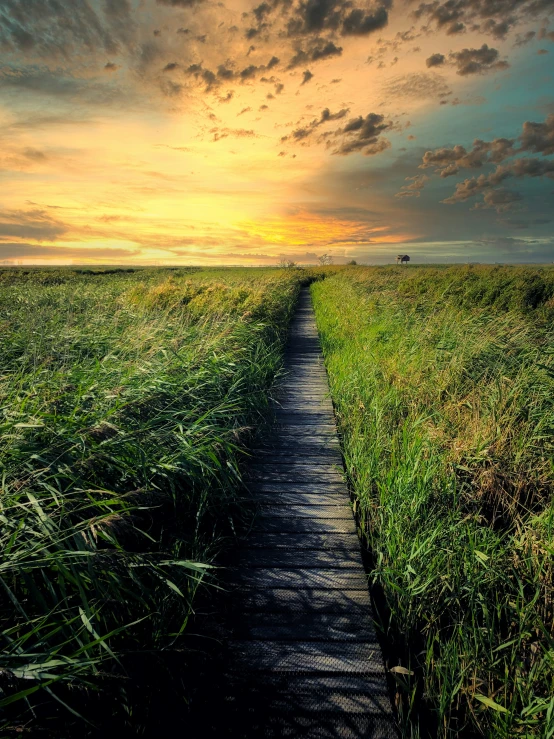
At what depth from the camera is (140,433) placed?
3143 millimetres

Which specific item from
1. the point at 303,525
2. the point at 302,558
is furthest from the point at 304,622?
the point at 303,525

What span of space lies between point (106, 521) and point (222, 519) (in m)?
1.75

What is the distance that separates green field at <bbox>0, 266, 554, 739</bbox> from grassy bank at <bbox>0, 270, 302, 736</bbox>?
0.6 inches

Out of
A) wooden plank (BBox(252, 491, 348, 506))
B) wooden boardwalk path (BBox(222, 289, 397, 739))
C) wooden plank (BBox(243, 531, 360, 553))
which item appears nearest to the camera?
wooden boardwalk path (BBox(222, 289, 397, 739))

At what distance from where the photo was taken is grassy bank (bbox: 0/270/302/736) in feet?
5.65

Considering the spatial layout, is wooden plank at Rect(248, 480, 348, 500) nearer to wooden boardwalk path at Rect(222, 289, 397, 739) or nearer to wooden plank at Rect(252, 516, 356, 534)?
wooden boardwalk path at Rect(222, 289, 397, 739)

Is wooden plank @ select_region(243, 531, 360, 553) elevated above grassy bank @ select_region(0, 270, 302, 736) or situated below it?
below

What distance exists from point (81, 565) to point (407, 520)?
6.85ft

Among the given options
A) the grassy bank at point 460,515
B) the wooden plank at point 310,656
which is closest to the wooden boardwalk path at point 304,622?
the wooden plank at point 310,656

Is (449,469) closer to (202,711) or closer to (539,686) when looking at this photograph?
(539,686)

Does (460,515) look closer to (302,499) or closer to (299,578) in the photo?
(302,499)

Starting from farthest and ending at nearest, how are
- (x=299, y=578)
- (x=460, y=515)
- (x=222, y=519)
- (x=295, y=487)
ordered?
(x=295, y=487), (x=222, y=519), (x=460, y=515), (x=299, y=578)

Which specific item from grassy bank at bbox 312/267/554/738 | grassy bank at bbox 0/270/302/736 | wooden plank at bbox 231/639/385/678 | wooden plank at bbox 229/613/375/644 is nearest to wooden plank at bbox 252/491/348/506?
grassy bank at bbox 312/267/554/738

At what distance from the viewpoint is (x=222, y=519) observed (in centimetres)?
334
